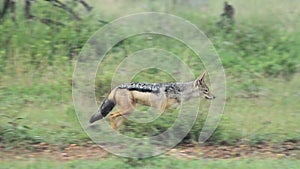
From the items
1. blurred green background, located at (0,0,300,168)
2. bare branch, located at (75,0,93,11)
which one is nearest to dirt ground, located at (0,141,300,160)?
blurred green background, located at (0,0,300,168)

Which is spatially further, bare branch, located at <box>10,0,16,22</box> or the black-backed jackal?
bare branch, located at <box>10,0,16,22</box>

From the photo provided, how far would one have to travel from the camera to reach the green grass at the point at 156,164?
7.34m

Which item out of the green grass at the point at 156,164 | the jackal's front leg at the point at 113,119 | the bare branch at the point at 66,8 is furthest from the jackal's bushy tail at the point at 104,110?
the bare branch at the point at 66,8

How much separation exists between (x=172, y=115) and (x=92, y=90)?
1.30 metres

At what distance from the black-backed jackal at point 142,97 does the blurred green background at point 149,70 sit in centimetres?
18

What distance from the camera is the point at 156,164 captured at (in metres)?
7.37

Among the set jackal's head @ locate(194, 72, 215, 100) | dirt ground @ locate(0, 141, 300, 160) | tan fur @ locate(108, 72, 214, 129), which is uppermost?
jackal's head @ locate(194, 72, 215, 100)

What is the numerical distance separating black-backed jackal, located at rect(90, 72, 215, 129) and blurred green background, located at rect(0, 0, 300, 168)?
18 centimetres

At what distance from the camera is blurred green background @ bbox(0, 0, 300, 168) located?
8391 millimetres

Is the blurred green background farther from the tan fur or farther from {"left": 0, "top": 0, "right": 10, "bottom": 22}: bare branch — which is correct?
the tan fur

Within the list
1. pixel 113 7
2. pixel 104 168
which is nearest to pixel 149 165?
pixel 104 168

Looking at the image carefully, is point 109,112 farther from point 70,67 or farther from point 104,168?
point 70,67

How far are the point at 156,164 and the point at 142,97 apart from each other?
1094 mm

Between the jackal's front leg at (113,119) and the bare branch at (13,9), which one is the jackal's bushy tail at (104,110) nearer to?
the jackal's front leg at (113,119)
